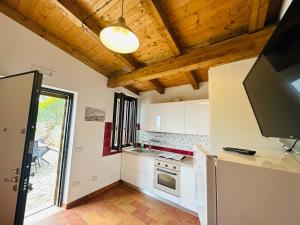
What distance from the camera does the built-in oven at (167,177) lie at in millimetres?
2430

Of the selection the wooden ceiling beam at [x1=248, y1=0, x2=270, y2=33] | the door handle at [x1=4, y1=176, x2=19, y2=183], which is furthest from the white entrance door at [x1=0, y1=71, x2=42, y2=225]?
the wooden ceiling beam at [x1=248, y1=0, x2=270, y2=33]

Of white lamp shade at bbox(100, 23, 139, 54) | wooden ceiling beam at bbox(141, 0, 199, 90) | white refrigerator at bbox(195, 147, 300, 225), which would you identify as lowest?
white refrigerator at bbox(195, 147, 300, 225)

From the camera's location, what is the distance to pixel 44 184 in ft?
8.09

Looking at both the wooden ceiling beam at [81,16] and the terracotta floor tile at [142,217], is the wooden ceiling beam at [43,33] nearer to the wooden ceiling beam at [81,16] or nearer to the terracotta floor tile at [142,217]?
the wooden ceiling beam at [81,16]

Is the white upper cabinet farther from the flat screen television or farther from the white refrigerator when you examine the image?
the white refrigerator

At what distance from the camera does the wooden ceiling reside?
56.7 inches

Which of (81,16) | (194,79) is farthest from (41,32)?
(194,79)

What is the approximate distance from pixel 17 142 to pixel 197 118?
259 centimetres

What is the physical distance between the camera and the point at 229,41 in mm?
1661

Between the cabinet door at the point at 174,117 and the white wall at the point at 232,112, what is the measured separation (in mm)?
1134

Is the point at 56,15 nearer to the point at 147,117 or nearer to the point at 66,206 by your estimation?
the point at 147,117

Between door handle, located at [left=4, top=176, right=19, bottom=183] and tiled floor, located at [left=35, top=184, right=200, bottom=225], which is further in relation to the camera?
tiled floor, located at [left=35, top=184, right=200, bottom=225]

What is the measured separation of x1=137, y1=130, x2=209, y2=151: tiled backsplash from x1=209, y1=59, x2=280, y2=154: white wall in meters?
1.19

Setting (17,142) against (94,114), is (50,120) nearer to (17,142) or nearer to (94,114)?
(94,114)
